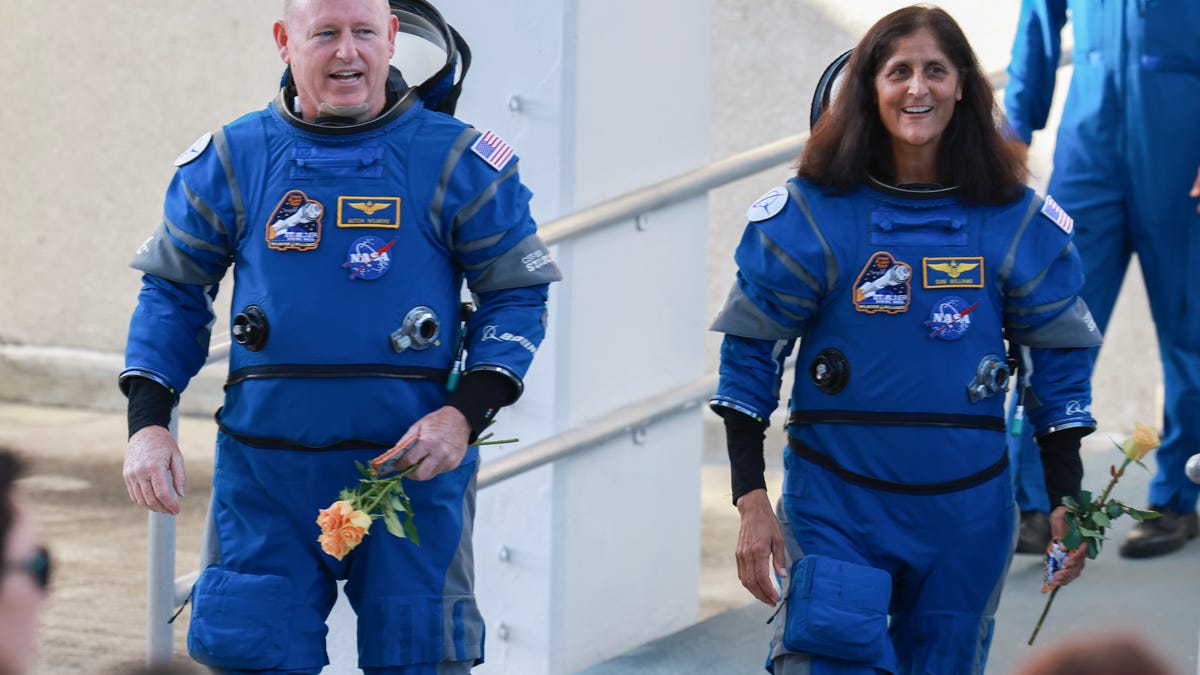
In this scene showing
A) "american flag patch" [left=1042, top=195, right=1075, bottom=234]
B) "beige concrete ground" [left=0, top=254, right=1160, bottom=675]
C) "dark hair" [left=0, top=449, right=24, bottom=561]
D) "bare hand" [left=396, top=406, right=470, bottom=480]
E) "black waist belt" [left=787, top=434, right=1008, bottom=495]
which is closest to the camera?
"dark hair" [left=0, top=449, right=24, bottom=561]

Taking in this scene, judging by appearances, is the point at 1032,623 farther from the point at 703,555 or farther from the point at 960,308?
the point at 703,555

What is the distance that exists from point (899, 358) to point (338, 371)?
37.7 inches

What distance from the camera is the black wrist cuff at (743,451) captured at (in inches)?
129

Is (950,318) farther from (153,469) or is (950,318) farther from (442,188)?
(153,469)

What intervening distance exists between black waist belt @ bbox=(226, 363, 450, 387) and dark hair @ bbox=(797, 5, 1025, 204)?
781mm

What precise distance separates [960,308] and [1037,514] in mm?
1763

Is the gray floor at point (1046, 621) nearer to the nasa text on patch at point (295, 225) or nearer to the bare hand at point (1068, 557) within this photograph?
the bare hand at point (1068, 557)

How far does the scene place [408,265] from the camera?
3.12m

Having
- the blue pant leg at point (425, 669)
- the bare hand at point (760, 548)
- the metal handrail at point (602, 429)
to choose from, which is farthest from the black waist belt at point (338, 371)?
the metal handrail at point (602, 429)

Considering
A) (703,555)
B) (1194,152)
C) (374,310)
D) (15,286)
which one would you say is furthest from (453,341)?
(15,286)

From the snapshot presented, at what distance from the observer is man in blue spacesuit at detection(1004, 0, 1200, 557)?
15.2 ft

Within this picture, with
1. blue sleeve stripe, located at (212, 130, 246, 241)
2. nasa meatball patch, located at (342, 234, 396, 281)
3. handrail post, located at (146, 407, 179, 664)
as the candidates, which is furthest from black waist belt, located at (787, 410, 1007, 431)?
handrail post, located at (146, 407, 179, 664)

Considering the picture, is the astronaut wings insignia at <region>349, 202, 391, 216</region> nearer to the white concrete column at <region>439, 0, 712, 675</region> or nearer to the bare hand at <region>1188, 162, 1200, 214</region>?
the white concrete column at <region>439, 0, 712, 675</region>

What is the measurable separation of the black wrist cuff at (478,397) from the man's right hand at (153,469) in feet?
1.58
